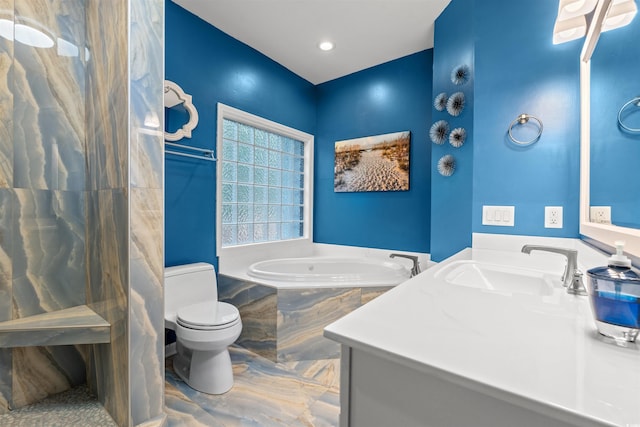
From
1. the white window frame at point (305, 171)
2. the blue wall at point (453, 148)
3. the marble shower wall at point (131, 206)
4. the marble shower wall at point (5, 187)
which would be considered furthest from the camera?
the white window frame at point (305, 171)

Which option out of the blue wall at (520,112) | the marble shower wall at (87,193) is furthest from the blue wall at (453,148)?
the marble shower wall at (87,193)

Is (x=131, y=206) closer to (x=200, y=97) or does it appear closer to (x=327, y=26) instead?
(x=200, y=97)

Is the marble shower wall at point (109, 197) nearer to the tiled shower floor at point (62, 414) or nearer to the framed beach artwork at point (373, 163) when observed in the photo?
the tiled shower floor at point (62, 414)

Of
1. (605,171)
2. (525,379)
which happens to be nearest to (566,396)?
(525,379)

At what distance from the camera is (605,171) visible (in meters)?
1.22

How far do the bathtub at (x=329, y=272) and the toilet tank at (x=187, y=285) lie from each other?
33 cm

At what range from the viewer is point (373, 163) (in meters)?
3.13

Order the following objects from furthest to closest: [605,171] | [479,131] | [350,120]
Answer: [350,120] → [479,131] → [605,171]

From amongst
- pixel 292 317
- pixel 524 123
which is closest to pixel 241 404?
pixel 292 317

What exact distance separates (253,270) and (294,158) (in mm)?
1597

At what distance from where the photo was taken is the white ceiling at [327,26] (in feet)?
7.37

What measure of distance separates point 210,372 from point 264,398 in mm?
374

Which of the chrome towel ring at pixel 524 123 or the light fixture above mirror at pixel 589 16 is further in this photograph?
the chrome towel ring at pixel 524 123

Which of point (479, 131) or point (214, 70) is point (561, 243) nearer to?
point (479, 131)
